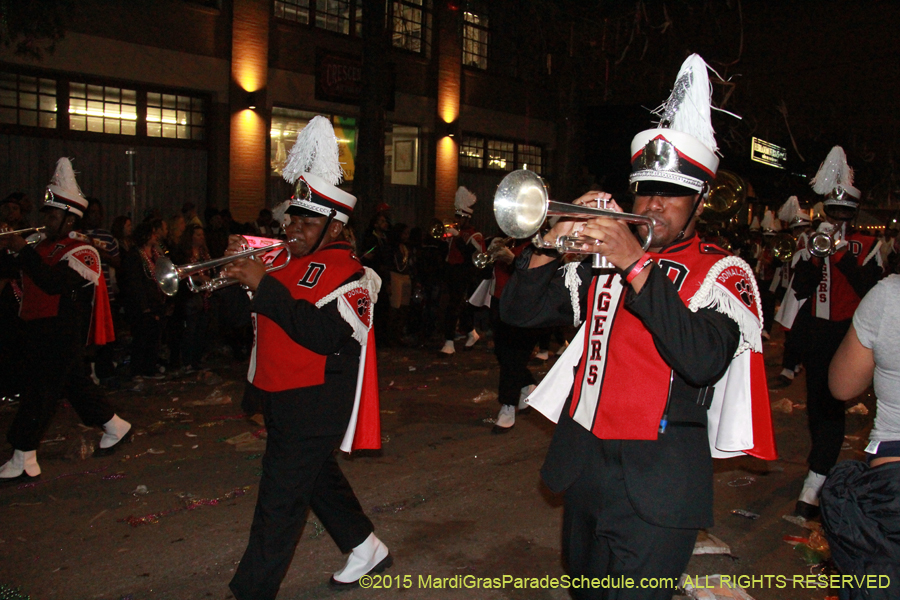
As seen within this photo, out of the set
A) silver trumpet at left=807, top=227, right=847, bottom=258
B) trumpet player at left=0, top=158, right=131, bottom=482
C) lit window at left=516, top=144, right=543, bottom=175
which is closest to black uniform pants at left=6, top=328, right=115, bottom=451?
trumpet player at left=0, top=158, right=131, bottom=482

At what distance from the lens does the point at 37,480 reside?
541 centimetres

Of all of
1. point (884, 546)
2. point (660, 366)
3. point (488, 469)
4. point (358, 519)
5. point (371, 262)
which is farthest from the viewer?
point (371, 262)

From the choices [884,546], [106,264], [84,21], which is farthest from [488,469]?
[84,21]

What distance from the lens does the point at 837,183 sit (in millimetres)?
6078

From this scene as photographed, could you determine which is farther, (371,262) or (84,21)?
(84,21)

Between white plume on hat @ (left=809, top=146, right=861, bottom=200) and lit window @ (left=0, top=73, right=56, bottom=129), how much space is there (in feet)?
38.0

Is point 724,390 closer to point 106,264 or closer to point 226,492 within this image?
point 226,492

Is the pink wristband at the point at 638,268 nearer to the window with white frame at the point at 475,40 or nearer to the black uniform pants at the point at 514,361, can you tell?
the black uniform pants at the point at 514,361

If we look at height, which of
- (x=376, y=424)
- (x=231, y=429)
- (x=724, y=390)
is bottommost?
(x=231, y=429)

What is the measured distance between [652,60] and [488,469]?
14077mm

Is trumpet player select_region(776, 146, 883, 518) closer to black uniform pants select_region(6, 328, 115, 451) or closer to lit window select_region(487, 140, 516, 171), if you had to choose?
black uniform pants select_region(6, 328, 115, 451)

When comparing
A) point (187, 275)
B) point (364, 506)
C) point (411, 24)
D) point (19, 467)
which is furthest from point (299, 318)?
point (411, 24)

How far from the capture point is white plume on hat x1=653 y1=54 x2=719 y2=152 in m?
2.74

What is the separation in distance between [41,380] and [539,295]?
420cm
